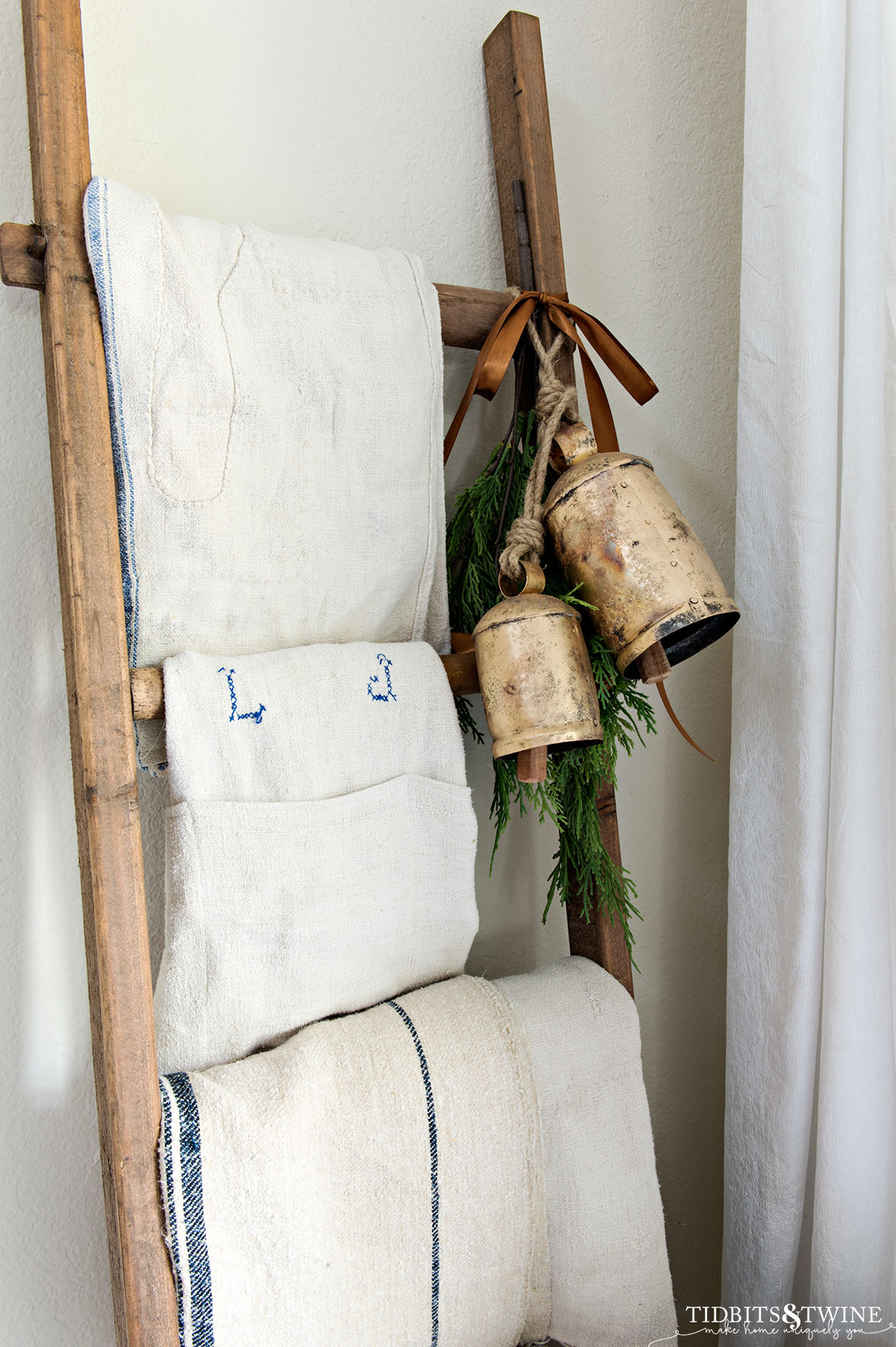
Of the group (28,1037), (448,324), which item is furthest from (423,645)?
(28,1037)

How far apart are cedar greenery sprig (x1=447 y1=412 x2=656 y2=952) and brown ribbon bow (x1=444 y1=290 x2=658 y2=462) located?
0.13 feet

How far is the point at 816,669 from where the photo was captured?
2.24ft

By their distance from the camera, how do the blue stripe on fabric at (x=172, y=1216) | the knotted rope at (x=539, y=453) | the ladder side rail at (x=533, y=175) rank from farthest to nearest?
the ladder side rail at (x=533, y=175) → the knotted rope at (x=539, y=453) → the blue stripe on fabric at (x=172, y=1216)

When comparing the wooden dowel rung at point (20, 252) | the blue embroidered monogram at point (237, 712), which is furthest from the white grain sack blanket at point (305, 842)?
the wooden dowel rung at point (20, 252)

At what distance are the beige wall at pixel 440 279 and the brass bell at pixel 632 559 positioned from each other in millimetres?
183

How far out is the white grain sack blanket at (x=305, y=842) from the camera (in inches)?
20.4

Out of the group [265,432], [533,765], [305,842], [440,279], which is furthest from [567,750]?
[440,279]

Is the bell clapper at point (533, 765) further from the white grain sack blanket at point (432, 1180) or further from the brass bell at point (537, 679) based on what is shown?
the white grain sack blanket at point (432, 1180)

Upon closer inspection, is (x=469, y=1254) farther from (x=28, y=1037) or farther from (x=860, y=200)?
(x=860, y=200)

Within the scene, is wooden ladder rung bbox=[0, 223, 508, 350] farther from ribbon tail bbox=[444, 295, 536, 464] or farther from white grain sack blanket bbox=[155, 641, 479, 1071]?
white grain sack blanket bbox=[155, 641, 479, 1071]

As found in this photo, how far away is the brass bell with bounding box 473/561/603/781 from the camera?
536mm

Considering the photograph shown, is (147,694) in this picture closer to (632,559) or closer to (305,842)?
(305,842)

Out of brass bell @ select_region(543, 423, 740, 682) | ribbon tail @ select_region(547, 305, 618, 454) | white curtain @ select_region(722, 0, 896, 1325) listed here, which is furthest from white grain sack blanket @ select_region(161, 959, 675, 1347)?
ribbon tail @ select_region(547, 305, 618, 454)

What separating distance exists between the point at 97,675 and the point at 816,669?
51 cm
